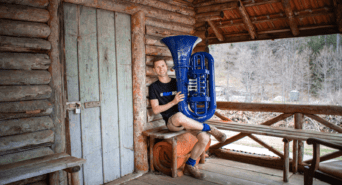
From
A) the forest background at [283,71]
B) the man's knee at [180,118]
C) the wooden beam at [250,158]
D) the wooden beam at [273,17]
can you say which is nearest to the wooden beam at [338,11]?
the wooden beam at [273,17]

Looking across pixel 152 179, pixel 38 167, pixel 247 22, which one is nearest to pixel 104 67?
pixel 38 167

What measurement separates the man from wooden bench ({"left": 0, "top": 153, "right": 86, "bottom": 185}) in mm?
1301

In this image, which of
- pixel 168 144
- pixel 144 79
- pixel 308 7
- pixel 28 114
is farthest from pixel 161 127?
Result: pixel 308 7

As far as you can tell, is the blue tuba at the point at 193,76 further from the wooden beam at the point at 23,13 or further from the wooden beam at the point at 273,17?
the wooden beam at the point at 273,17

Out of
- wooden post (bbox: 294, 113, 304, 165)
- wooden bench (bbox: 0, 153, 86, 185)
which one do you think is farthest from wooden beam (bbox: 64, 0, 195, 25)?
wooden post (bbox: 294, 113, 304, 165)

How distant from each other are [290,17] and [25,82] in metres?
3.84

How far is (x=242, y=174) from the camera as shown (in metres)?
3.26

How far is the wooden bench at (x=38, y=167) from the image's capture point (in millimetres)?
1604

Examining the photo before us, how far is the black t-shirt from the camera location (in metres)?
3.02

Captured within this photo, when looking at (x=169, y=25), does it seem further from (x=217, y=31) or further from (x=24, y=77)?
(x=24, y=77)

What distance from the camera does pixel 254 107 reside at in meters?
3.94

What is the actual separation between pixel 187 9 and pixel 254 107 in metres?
2.13

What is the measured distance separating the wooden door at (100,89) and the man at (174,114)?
0.41 m

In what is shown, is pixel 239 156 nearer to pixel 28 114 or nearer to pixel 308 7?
pixel 308 7
